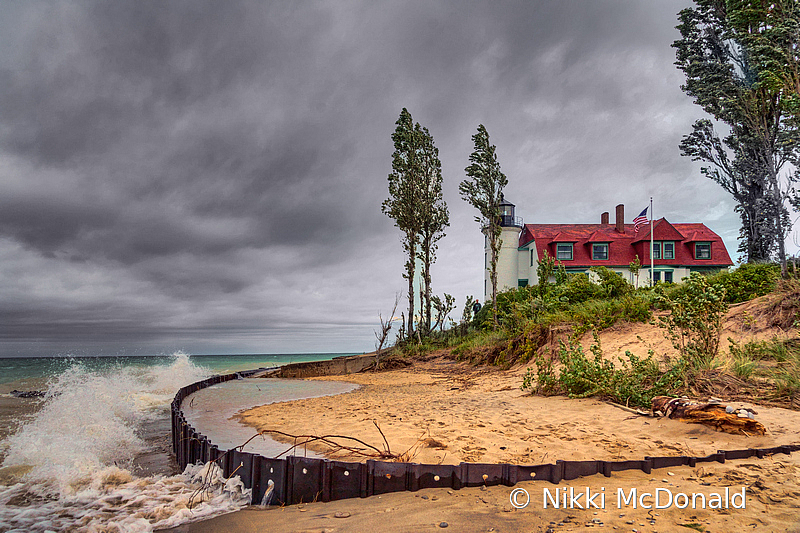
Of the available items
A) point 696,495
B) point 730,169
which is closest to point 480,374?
point 696,495

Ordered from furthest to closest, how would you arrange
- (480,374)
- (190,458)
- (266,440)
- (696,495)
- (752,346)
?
(480,374)
(752,346)
(266,440)
(190,458)
(696,495)

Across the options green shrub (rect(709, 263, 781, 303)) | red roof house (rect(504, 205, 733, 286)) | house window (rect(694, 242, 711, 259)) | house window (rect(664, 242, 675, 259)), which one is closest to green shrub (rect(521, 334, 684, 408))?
green shrub (rect(709, 263, 781, 303))

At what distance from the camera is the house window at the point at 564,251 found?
31.4 meters

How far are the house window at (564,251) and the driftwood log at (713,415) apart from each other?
88.2 feet

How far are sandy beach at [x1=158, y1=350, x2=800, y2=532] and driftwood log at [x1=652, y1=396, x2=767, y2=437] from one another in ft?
0.31

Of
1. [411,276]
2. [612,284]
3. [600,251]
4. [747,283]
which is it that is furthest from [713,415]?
[600,251]

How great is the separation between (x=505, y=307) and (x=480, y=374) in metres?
9.41

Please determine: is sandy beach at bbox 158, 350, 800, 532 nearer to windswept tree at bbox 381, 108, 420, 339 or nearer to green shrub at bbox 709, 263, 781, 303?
green shrub at bbox 709, 263, 781, 303

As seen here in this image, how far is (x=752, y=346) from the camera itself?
770 centimetres

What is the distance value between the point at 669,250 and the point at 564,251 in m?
7.13

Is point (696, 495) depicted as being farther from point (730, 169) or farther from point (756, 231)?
point (730, 169)

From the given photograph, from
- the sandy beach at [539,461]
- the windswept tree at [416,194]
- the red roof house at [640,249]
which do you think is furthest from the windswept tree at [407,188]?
the sandy beach at [539,461]

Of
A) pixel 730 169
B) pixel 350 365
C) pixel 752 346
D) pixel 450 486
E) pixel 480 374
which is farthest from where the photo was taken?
pixel 730 169

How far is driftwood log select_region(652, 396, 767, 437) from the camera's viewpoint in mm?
4707
